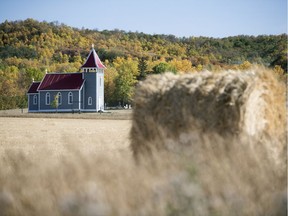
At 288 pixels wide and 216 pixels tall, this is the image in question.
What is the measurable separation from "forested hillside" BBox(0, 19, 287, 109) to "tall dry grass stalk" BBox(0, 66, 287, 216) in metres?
85.9

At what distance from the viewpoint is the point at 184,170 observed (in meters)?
4.17

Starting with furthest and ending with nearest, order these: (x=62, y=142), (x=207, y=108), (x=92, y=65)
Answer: (x=92, y=65)
(x=62, y=142)
(x=207, y=108)

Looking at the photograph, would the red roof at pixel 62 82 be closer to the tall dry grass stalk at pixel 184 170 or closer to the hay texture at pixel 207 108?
the hay texture at pixel 207 108

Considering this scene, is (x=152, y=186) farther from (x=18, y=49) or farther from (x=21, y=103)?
(x=18, y=49)

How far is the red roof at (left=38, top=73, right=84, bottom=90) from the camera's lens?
68000 mm

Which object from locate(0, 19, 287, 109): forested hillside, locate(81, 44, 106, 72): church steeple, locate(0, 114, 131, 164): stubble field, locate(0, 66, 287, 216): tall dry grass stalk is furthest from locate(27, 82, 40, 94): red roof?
locate(0, 66, 287, 216): tall dry grass stalk

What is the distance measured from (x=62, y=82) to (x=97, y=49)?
258ft

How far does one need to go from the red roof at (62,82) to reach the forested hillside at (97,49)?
22.9 m

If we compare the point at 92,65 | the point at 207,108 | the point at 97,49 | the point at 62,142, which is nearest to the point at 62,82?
Result: the point at 92,65

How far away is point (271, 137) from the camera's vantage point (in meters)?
5.82

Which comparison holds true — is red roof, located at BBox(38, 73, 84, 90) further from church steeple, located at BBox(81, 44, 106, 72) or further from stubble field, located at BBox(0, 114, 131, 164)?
stubble field, located at BBox(0, 114, 131, 164)

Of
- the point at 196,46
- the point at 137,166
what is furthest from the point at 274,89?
the point at 196,46

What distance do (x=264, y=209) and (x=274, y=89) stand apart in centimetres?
290

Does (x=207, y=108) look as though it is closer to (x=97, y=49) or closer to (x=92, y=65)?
(x=92, y=65)
